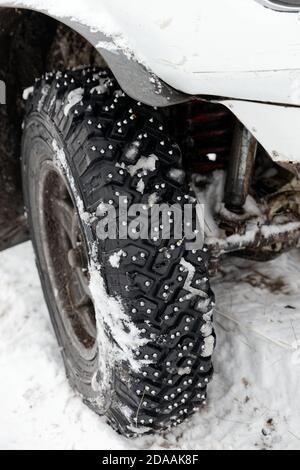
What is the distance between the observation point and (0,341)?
3088 mm

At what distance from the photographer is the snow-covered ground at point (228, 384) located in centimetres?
237

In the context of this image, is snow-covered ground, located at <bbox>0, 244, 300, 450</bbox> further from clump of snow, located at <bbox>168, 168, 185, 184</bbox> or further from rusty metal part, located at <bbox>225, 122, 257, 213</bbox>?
clump of snow, located at <bbox>168, 168, 185, 184</bbox>

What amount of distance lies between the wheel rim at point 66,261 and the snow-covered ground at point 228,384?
31cm

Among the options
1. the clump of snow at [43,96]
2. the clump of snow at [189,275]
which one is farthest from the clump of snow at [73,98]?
the clump of snow at [189,275]

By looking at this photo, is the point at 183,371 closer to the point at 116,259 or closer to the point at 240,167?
the point at 116,259

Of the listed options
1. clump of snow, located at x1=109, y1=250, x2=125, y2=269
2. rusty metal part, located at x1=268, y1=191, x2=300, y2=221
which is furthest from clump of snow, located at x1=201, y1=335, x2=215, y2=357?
rusty metal part, located at x1=268, y1=191, x2=300, y2=221

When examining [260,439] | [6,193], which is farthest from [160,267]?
[6,193]

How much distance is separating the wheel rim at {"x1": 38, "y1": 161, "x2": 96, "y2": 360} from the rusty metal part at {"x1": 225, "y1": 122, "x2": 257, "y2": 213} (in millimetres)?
638

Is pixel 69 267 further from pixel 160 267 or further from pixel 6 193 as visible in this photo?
pixel 160 267

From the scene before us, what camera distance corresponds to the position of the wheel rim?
8.15ft

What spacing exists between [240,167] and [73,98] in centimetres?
59

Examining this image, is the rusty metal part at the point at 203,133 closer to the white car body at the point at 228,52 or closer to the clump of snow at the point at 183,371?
the white car body at the point at 228,52

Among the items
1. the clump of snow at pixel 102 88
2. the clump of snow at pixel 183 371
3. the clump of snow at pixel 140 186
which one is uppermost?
the clump of snow at pixel 102 88

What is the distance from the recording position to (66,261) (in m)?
2.75
